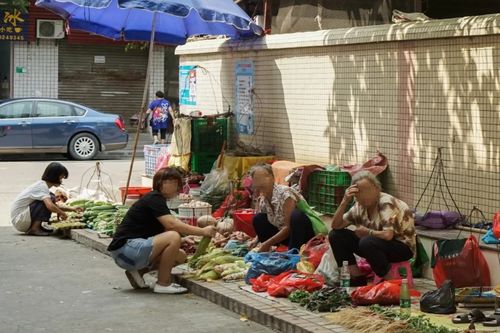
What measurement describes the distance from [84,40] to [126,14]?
54.6 ft

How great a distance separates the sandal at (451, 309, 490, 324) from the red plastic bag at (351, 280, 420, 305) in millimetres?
672

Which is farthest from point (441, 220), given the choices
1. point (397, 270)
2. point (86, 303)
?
point (86, 303)

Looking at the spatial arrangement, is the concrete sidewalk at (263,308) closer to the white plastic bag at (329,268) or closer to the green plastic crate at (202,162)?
the white plastic bag at (329,268)

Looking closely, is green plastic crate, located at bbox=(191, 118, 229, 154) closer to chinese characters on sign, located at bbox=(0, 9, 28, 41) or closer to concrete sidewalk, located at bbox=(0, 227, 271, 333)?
concrete sidewalk, located at bbox=(0, 227, 271, 333)

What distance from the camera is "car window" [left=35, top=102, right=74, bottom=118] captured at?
23.5 metres

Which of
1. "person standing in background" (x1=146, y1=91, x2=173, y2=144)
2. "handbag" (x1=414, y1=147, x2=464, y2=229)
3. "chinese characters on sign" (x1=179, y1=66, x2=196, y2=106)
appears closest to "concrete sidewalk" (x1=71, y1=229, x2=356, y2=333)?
"handbag" (x1=414, y1=147, x2=464, y2=229)

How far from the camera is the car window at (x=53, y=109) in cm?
2348

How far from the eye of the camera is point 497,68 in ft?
30.2

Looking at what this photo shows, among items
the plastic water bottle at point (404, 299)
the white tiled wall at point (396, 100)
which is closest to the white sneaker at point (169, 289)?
the plastic water bottle at point (404, 299)

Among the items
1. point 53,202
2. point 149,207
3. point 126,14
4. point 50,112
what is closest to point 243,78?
point 126,14

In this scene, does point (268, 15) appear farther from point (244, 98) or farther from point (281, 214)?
point (281, 214)

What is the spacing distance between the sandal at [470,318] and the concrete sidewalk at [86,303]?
57.5 inches

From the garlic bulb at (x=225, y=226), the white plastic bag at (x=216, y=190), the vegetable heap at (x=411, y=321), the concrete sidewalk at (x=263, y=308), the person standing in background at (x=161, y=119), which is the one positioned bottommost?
the concrete sidewalk at (x=263, y=308)

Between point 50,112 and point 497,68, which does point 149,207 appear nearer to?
point 497,68
